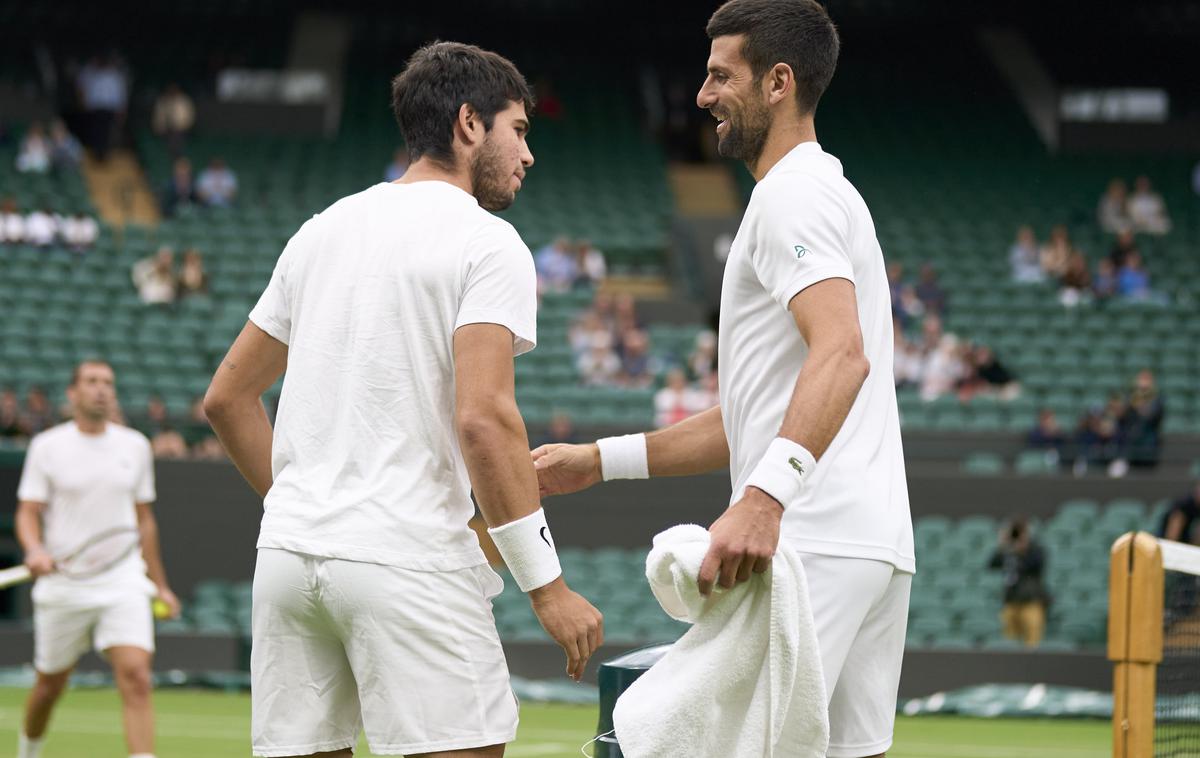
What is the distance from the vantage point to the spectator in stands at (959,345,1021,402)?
59.5 ft

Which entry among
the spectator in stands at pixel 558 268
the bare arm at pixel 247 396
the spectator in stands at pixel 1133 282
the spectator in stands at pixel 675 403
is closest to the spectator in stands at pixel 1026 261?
the spectator in stands at pixel 1133 282

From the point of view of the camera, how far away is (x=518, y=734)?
1115 centimetres

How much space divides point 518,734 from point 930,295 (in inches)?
416

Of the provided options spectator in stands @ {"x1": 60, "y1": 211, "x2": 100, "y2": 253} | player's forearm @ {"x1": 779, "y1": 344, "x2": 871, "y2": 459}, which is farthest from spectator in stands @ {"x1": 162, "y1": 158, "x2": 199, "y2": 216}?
player's forearm @ {"x1": 779, "y1": 344, "x2": 871, "y2": 459}

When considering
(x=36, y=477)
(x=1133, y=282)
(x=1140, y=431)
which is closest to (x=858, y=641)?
(x=36, y=477)

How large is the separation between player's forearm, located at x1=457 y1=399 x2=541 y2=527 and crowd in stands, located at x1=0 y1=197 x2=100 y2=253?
17726mm

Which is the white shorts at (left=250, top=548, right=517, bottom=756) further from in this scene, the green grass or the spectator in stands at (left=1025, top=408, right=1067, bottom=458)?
the spectator in stands at (left=1025, top=408, right=1067, bottom=458)

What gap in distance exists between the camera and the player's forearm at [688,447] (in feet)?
13.6

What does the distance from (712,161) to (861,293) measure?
978 inches

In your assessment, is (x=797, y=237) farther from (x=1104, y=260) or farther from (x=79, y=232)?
(x=1104, y=260)

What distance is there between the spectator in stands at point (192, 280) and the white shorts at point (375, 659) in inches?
629

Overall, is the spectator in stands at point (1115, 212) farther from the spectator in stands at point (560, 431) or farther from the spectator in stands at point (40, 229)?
the spectator in stands at point (40, 229)

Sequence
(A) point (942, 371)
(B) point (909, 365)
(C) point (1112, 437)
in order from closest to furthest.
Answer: (C) point (1112, 437) → (A) point (942, 371) → (B) point (909, 365)

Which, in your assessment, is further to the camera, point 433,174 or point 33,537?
point 33,537
